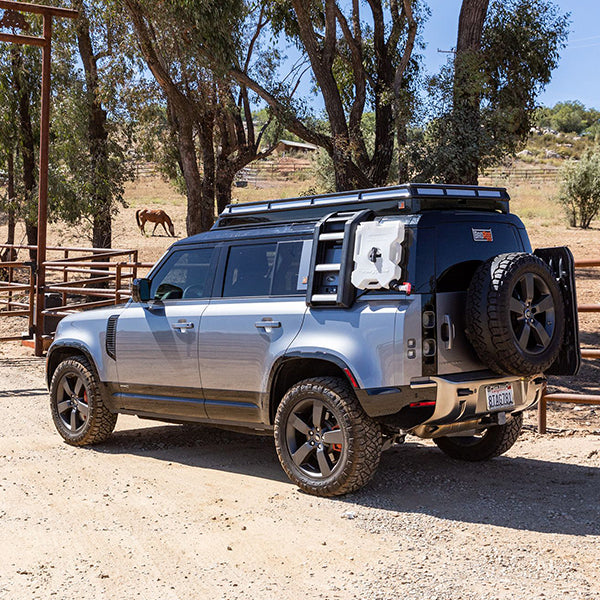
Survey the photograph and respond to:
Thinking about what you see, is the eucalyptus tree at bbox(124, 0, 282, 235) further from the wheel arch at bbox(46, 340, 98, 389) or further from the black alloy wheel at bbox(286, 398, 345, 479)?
the black alloy wheel at bbox(286, 398, 345, 479)

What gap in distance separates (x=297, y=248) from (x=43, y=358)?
818 cm

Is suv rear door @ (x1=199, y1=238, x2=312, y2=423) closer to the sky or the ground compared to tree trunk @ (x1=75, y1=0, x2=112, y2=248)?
closer to the ground

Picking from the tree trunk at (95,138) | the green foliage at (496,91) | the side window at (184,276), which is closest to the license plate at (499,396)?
the side window at (184,276)

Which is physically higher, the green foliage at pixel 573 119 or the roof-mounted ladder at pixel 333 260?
the green foliage at pixel 573 119

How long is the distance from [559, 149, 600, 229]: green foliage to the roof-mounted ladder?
30.5 metres

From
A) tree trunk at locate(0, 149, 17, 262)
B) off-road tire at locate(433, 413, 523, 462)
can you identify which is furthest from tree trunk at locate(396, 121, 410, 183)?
tree trunk at locate(0, 149, 17, 262)

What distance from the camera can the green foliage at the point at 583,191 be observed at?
34.7 meters

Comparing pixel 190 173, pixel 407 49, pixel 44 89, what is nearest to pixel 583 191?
pixel 190 173

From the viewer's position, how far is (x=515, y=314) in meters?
5.67

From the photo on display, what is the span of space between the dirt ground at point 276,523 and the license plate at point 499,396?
648mm

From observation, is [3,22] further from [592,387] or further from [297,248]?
[592,387]

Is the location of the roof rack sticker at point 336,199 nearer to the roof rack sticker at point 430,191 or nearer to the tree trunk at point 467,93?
the roof rack sticker at point 430,191

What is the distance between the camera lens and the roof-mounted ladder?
5.88 meters

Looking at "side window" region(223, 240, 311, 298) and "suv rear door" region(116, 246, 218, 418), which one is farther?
"suv rear door" region(116, 246, 218, 418)
